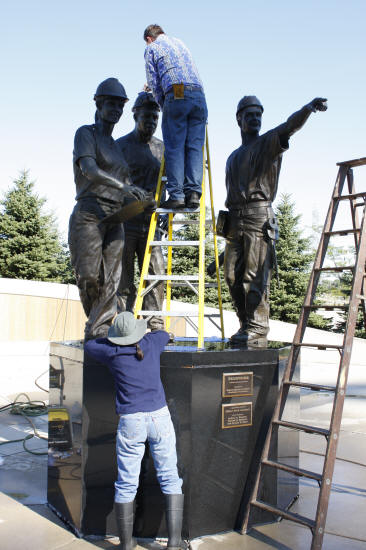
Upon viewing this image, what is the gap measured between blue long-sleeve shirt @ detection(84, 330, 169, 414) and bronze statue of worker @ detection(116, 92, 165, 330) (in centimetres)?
176

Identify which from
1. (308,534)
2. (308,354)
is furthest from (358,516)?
(308,354)

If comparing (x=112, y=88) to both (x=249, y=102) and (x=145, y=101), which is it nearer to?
(x=145, y=101)

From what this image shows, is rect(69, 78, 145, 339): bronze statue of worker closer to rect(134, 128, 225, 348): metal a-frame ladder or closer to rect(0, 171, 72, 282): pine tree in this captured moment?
rect(134, 128, 225, 348): metal a-frame ladder

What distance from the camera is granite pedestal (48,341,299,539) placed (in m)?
3.94

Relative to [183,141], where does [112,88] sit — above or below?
above

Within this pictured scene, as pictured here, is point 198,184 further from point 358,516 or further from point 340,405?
point 358,516

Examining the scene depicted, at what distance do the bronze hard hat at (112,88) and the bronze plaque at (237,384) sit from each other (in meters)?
2.52

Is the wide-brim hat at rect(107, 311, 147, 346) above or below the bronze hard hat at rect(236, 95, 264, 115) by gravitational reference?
below

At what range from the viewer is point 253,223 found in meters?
5.00

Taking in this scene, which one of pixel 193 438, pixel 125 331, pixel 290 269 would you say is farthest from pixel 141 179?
pixel 290 269

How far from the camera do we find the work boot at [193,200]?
15.4 feet

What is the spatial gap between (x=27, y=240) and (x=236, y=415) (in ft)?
73.2

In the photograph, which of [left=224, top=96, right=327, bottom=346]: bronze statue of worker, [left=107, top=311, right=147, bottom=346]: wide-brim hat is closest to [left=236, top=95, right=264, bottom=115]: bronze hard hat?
[left=224, top=96, right=327, bottom=346]: bronze statue of worker

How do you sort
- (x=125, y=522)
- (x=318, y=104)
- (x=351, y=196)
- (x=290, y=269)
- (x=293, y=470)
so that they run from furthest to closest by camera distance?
(x=290, y=269) < (x=351, y=196) < (x=318, y=104) < (x=293, y=470) < (x=125, y=522)
